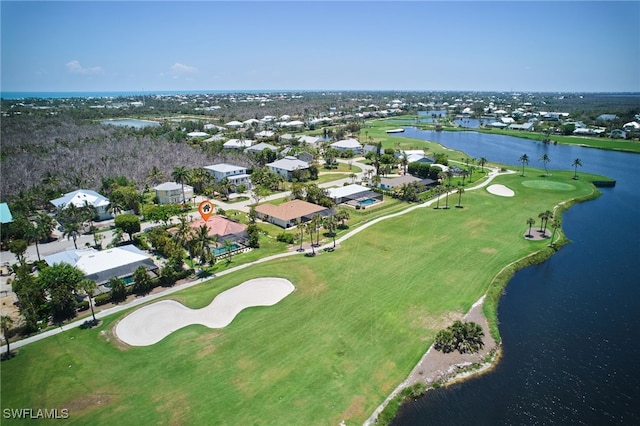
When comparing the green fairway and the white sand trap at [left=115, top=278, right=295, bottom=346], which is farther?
the white sand trap at [left=115, top=278, right=295, bottom=346]

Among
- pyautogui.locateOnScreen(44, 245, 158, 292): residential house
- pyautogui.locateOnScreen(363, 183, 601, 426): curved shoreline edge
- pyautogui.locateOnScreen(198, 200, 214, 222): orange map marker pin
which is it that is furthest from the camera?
pyautogui.locateOnScreen(198, 200, 214, 222): orange map marker pin

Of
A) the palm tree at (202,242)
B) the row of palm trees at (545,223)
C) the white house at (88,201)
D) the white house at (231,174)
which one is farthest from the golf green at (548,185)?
the white house at (88,201)

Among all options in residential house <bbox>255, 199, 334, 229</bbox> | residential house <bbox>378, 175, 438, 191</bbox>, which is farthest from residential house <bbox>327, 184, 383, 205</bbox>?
residential house <bbox>255, 199, 334, 229</bbox>

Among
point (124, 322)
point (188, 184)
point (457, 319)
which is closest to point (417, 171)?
point (188, 184)

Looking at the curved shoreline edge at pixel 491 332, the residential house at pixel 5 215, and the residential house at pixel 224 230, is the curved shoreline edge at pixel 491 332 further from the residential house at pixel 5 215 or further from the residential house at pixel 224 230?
the residential house at pixel 5 215

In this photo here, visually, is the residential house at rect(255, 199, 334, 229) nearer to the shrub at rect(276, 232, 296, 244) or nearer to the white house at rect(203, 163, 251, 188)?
the shrub at rect(276, 232, 296, 244)

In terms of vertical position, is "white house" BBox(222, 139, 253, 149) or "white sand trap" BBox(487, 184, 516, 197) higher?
"white house" BBox(222, 139, 253, 149)

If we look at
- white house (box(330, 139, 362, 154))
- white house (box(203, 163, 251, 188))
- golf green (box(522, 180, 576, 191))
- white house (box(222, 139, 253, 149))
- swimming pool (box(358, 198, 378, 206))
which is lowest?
swimming pool (box(358, 198, 378, 206))

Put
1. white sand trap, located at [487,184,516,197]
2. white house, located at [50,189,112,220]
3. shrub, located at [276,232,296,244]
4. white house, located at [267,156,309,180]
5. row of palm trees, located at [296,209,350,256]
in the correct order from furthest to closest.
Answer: white house, located at [267,156,309,180] < white sand trap, located at [487,184,516,197] < white house, located at [50,189,112,220] < shrub, located at [276,232,296,244] < row of palm trees, located at [296,209,350,256]
